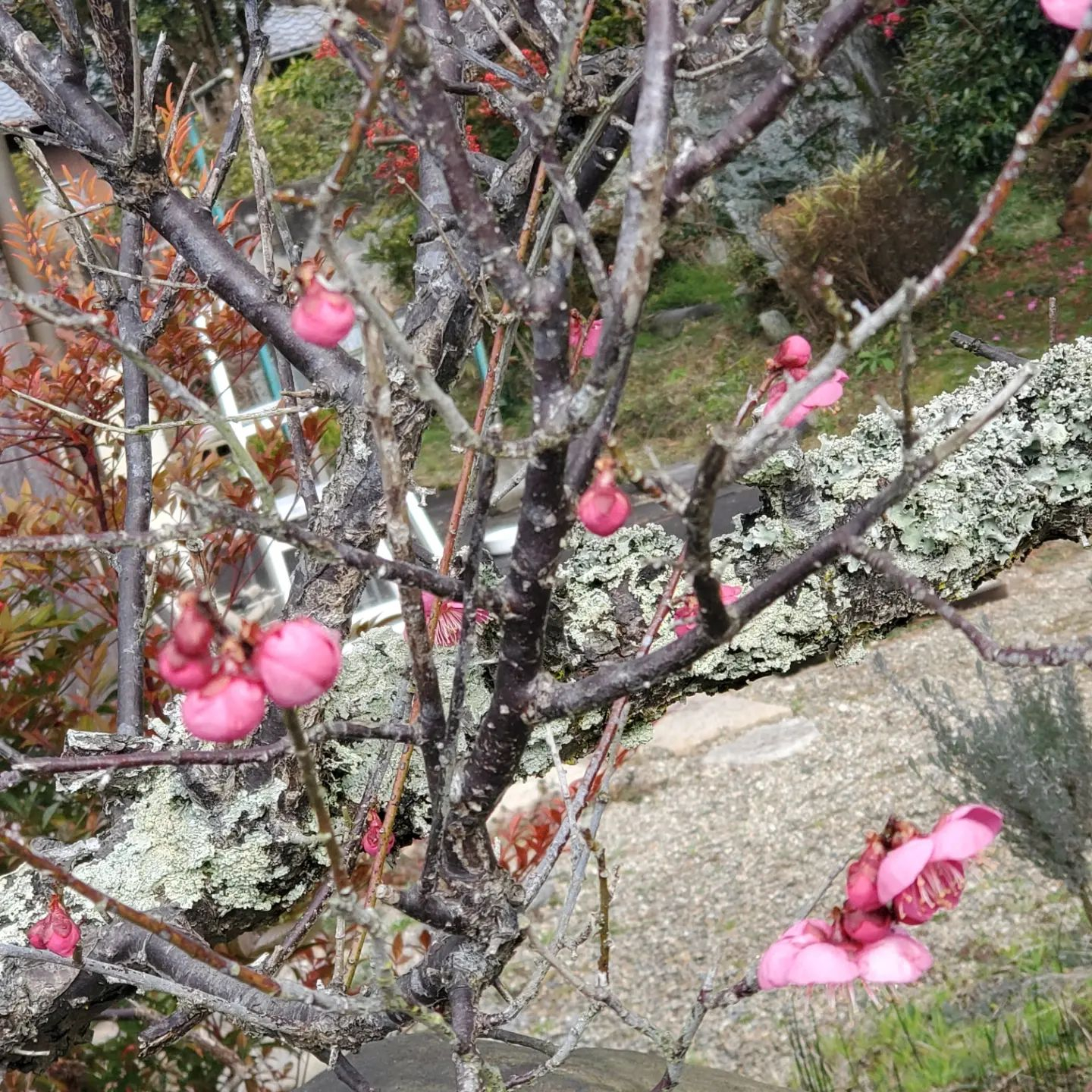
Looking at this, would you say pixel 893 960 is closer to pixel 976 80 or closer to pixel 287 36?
pixel 976 80

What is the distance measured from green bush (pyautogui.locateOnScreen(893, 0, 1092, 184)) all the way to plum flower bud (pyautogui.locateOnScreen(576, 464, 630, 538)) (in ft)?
21.8

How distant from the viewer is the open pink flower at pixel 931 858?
2.24ft

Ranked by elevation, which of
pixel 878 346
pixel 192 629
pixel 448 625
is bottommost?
pixel 878 346

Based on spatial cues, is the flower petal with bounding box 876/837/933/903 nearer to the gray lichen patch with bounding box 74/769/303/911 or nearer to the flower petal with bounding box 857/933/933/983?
the flower petal with bounding box 857/933/933/983

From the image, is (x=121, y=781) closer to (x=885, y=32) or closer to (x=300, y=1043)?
(x=300, y=1043)

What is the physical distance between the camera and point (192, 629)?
0.60 metres

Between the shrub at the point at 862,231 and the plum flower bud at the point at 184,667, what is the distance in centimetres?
642

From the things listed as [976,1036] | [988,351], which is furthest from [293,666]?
[976,1036]

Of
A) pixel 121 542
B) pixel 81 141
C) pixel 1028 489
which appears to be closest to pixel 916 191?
Result: pixel 1028 489

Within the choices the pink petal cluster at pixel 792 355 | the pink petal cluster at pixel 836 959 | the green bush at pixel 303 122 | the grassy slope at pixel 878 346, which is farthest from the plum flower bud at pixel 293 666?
the green bush at pixel 303 122

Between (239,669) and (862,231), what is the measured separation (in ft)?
21.7

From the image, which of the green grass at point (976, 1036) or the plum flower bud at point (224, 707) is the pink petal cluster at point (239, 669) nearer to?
the plum flower bud at point (224, 707)

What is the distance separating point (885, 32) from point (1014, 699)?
607 centimetres

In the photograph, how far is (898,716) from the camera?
4340 mm
